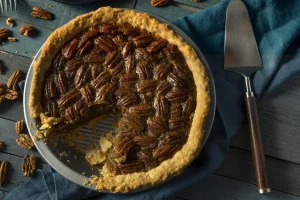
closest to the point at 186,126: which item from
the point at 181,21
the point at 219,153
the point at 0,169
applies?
the point at 219,153

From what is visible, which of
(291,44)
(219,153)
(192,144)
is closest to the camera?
(192,144)

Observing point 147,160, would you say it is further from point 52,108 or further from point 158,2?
point 158,2

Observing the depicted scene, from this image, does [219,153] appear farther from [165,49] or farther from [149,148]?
[165,49]

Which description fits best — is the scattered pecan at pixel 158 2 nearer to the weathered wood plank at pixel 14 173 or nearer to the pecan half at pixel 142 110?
the pecan half at pixel 142 110

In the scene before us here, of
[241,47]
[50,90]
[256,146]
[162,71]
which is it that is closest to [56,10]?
[50,90]

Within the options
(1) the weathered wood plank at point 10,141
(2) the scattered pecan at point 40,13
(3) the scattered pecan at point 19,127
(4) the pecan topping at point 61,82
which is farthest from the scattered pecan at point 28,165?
(2) the scattered pecan at point 40,13

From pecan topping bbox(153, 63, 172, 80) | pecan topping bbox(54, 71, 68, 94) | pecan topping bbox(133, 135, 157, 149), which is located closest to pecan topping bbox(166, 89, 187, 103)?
pecan topping bbox(153, 63, 172, 80)
